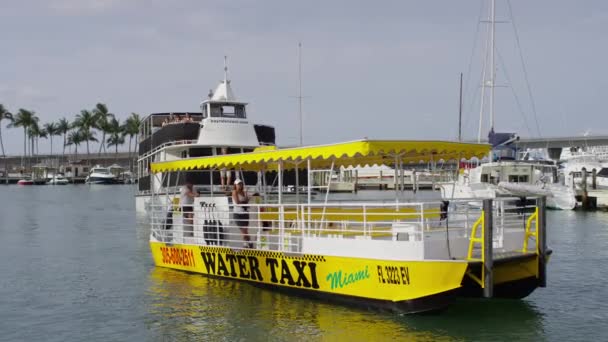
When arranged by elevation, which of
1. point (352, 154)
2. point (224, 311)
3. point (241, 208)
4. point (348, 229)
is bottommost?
point (224, 311)

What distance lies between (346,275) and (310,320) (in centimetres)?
103

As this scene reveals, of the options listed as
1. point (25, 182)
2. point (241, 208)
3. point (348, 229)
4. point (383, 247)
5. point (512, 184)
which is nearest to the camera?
point (383, 247)

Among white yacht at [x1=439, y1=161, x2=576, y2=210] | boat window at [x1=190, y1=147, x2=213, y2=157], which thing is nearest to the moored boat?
white yacht at [x1=439, y1=161, x2=576, y2=210]

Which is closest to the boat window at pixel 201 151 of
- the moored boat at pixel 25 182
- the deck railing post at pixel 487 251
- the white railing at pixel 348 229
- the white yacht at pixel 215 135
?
the white yacht at pixel 215 135

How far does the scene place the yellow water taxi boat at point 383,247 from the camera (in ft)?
35.0

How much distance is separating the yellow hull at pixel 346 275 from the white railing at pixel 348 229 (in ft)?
0.76

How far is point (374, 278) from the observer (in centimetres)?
1129

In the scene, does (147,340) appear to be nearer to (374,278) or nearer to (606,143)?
(374,278)

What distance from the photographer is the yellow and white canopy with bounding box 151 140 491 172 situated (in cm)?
1120

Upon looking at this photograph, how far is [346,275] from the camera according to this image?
11766mm

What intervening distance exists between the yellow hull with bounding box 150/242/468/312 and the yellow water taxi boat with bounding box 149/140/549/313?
0.7 inches

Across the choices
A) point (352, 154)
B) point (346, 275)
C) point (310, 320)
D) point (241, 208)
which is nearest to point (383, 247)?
point (346, 275)

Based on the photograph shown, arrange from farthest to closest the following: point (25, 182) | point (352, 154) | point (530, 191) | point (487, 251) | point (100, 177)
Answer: point (25, 182)
point (100, 177)
point (530, 191)
point (352, 154)
point (487, 251)

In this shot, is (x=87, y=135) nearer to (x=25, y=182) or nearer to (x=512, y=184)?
(x=25, y=182)
